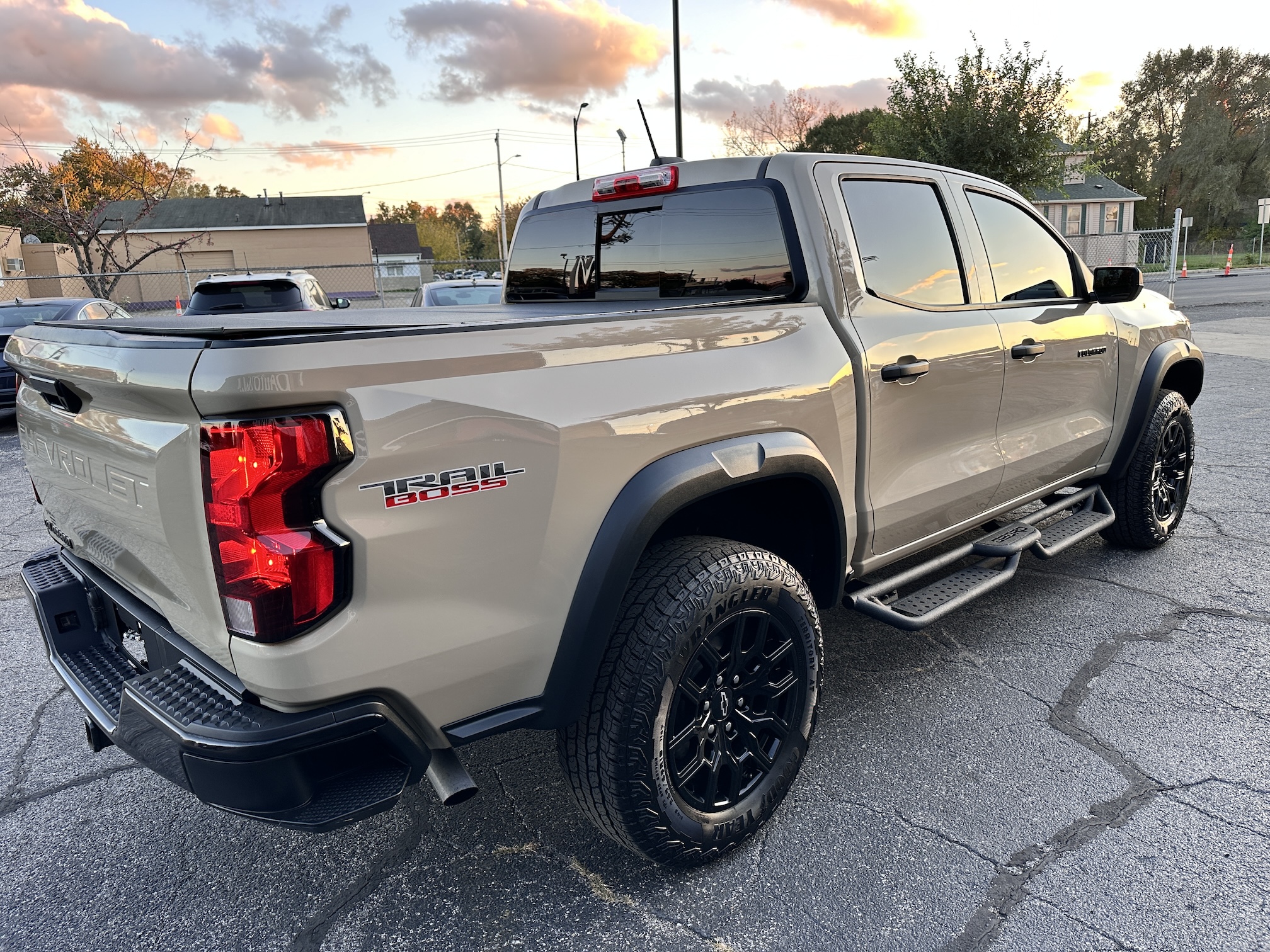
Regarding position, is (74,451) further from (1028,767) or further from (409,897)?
(1028,767)

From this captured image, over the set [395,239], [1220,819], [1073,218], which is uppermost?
[395,239]

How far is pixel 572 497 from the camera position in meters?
2.07

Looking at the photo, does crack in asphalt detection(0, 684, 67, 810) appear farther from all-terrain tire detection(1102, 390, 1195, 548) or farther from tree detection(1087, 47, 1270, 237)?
tree detection(1087, 47, 1270, 237)

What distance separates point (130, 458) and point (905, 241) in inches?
105

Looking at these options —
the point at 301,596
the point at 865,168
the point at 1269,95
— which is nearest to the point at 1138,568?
the point at 865,168

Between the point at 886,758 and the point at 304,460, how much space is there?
7.32 ft

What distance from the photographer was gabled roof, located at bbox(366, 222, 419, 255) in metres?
74.4

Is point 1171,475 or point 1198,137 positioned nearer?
point 1171,475

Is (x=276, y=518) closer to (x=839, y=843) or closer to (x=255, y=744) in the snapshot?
(x=255, y=744)

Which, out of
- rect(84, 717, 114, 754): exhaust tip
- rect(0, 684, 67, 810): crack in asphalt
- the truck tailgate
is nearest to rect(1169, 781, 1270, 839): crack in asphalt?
the truck tailgate

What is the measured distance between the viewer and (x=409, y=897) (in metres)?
2.38

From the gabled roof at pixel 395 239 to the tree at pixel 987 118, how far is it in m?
57.8

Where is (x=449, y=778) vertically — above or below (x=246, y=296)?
below

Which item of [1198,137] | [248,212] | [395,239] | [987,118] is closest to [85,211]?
[987,118]
